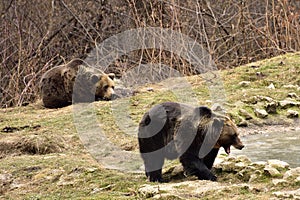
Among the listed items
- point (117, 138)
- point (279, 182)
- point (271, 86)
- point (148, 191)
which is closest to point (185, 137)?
point (148, 191)

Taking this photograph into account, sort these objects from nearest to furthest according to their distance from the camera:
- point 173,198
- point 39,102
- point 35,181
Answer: point 173,198 → point 35,181 → point 39,102

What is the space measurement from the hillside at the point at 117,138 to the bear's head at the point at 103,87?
499 millimetres

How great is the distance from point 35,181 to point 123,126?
2749mm

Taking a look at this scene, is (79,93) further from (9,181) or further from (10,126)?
(9,181)

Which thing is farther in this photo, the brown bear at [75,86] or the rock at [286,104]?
the brown bear at [75,86]

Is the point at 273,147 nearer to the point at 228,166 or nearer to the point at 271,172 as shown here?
the point at 228,166

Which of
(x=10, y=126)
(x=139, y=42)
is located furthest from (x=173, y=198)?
(x=139, y=42)

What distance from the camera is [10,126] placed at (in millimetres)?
9594

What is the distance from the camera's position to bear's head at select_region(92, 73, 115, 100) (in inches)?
434

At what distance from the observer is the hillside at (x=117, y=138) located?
5.39m

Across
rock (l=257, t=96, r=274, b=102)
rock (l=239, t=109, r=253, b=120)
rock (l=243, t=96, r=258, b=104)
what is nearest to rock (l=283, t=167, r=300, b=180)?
rock (l=239, t=109, r=253, b=120)

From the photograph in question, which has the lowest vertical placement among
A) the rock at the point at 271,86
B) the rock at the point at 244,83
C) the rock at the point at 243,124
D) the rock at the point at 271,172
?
the rock at the point at 243,124

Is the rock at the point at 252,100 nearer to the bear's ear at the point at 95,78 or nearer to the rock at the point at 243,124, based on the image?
the rock at the point at 243,124

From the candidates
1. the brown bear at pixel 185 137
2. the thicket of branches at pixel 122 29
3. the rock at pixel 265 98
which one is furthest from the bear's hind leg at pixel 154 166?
the thicket of branches at pixel 122 29
